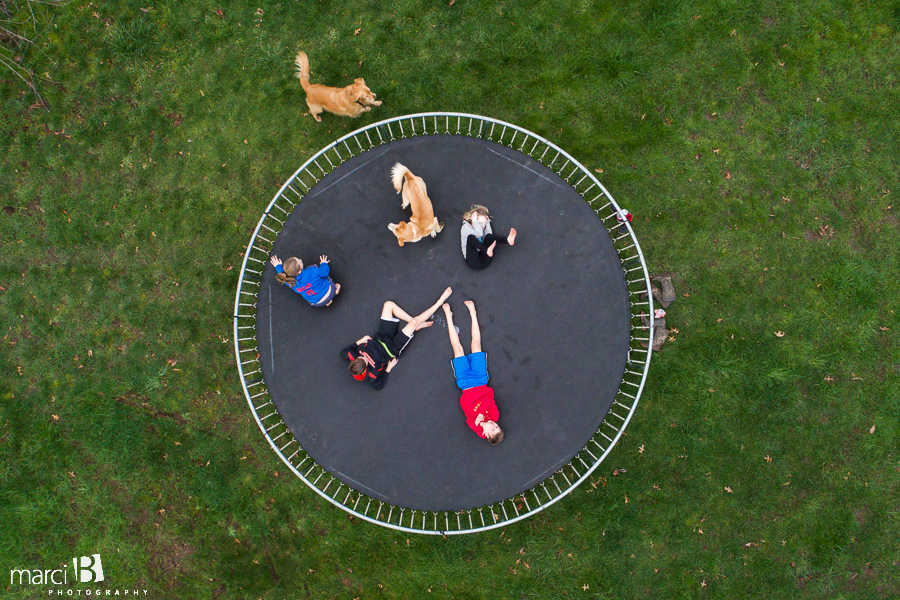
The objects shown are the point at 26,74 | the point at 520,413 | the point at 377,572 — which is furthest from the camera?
the point at 26,74

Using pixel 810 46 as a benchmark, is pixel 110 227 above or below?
below

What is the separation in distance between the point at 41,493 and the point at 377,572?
408 cm

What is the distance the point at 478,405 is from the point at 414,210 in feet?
6.79

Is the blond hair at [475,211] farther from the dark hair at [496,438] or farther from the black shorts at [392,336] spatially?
the dark hair at [496,438]

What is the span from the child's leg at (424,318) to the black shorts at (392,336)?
8 cm

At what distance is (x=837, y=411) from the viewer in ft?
17.8

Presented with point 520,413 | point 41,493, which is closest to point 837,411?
point 520,413

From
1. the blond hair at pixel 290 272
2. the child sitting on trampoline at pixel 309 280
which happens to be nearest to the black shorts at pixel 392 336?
the child sitting on trampoline at pixel 309 280

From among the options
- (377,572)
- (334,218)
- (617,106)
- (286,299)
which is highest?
(617,106)

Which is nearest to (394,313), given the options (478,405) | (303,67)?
(478,405)

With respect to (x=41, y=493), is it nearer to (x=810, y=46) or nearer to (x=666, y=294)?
(x=666, y=294)

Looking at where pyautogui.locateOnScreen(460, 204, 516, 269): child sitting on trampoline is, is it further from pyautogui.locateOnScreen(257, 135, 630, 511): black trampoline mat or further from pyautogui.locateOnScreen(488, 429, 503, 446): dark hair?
pyautogui.locateOnScreen(488, 429, 503, 446): dark hair

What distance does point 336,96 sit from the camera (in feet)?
17.3

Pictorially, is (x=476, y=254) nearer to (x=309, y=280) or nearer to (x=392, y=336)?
(x=392, y=336)
